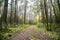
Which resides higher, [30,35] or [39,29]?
[39,29]

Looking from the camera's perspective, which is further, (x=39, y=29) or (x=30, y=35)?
(x=39, y=29)

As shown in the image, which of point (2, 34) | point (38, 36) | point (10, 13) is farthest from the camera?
point (10, 13)

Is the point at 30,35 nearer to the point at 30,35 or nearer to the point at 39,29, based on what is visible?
the point at 30,35

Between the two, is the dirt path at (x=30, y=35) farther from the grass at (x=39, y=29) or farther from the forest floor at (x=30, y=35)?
the grass at (x=39, y=29)

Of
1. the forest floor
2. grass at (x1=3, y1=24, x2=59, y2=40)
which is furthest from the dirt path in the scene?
grass at (x1=3, y1=24, x2=59, y2=40)

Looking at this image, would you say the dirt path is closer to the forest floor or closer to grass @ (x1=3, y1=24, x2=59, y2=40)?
the forest floor

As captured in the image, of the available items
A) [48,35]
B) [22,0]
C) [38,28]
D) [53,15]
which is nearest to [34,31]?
[38,28]

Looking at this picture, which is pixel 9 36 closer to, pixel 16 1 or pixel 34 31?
pixel 34 31

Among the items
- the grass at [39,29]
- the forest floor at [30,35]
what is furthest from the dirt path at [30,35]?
the grass at [39,29]

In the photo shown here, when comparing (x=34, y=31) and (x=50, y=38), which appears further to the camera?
(x=34, y=31)

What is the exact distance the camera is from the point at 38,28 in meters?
4.06

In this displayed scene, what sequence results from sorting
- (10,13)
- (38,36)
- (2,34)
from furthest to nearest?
(10,13), (38,36), (2,34)

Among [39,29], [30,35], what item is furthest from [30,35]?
[39,29]

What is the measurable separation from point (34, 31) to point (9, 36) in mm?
996
